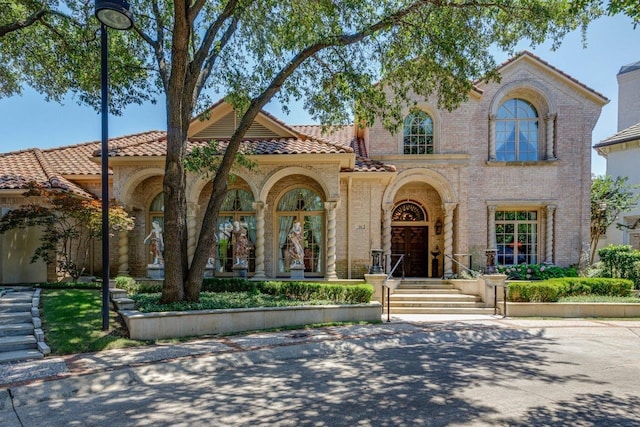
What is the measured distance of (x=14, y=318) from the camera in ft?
26.9

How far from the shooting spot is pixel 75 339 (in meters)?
7.27

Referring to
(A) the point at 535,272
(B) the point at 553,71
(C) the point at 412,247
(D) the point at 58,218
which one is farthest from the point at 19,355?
(B) the point at 553,71

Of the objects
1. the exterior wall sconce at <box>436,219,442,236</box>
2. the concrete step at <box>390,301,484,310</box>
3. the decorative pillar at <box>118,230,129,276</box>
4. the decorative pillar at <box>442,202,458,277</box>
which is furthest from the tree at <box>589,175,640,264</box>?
the decorative pillar at <box>118,230,129,276</box>

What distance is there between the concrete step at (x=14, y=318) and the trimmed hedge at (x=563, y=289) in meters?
12.9

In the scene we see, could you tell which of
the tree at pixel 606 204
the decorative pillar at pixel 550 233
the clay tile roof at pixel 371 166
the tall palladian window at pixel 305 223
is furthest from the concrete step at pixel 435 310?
the tree at pixel 606 204

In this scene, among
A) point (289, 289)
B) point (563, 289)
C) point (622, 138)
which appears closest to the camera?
point (289, 289)

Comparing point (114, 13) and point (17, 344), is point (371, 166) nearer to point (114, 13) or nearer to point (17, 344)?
point (114, 13)

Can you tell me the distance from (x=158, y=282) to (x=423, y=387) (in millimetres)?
10261

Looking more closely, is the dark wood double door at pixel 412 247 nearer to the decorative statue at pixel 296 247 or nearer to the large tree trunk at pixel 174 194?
the decorative statue at pixel 296 247

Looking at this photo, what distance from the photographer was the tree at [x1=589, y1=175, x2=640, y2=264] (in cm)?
1695

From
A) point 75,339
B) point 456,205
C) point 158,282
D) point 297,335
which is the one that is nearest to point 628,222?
point 456,205

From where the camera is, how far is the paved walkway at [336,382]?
4.55 meters

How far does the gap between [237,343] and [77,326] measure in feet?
11.1

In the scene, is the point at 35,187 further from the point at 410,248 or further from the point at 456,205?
the point at 456,205
